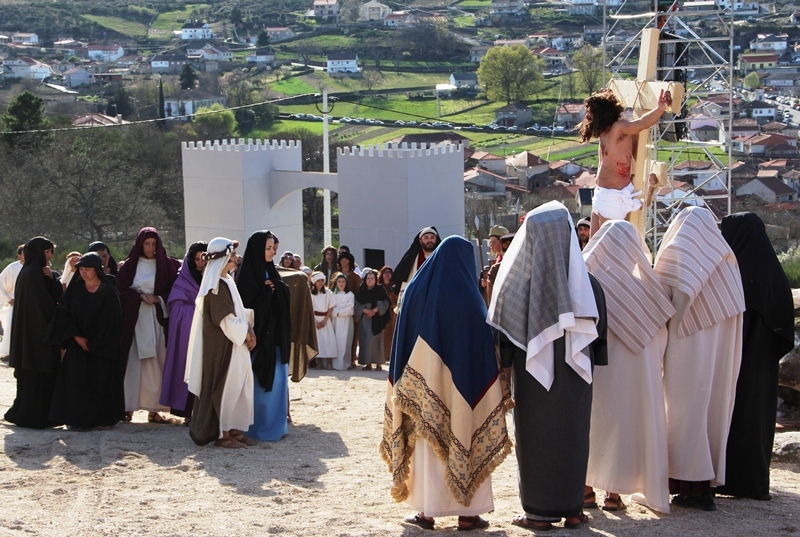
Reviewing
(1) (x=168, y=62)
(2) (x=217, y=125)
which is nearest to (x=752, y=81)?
(2) (x=217, y=125)

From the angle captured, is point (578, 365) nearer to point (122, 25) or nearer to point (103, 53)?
point (103, 53)

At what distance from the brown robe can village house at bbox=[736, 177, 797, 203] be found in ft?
157

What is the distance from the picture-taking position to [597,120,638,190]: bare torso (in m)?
6.89

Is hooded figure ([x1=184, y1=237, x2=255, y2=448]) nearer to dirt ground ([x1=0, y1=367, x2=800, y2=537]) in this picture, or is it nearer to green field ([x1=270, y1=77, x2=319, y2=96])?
dirt ground ([x1=0, y1=367, x2=800, y2=537])

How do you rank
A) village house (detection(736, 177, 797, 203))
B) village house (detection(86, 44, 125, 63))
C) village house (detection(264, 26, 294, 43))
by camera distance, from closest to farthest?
1. village house (detection(736, 177, 797, 203))
2. village house (detection(86, 44, 125, 63))
3. village house (detection(264, 26, 294, 43))

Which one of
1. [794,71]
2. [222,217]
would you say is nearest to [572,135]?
[794,71]

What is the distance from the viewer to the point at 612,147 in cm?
691

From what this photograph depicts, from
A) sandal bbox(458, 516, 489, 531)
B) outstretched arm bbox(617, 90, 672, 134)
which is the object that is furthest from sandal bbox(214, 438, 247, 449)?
outstretched arm bbox(617, 90, 672, 134)

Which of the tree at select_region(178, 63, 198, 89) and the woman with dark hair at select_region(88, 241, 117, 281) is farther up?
the tree at select_region(178, 63, 198, 89)

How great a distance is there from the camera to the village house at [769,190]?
51.7m

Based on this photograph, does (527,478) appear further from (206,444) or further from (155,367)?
(155,367)

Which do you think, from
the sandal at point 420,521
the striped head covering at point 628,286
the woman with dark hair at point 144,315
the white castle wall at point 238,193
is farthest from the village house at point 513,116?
the sandal at point 420,521

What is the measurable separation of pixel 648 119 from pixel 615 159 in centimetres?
40

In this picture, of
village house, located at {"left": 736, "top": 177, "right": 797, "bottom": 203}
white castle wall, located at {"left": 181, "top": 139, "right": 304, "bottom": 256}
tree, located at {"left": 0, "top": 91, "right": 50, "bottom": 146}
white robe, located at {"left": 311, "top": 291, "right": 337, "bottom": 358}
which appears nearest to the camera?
white robe, located at {"left": 311, "top": 291, "right": 337, "bottom": 358}
